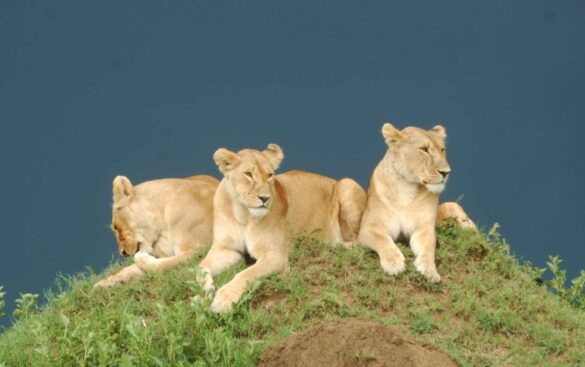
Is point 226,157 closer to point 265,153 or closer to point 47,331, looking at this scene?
point 265,153

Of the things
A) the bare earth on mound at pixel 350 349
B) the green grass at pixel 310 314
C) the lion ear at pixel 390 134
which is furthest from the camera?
the lion ear at pixel 390 134

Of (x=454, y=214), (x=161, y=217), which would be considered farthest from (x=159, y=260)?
(x=454, y=214)

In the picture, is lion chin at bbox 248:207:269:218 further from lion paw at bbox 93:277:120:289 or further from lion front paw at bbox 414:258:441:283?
lion paw at bbox 93:277:120:289

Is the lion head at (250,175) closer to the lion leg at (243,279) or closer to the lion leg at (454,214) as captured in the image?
the lion leg at (243,279)

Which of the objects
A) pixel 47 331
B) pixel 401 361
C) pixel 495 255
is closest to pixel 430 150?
pixel 495 255

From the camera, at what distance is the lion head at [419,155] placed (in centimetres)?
1080

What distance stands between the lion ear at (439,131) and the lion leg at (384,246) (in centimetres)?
106

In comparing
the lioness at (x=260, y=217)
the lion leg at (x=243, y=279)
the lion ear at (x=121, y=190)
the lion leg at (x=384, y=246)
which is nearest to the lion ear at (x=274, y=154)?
the lioness at (x=260, y=217)

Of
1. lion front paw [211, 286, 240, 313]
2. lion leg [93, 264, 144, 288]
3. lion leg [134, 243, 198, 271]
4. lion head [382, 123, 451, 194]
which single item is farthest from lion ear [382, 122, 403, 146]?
lion leg [93, 264, 144, 288]

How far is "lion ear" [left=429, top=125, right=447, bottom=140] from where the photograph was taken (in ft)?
37.0

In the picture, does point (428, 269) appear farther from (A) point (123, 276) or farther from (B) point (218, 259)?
(A) point (123, 276)

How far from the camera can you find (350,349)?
328 inches

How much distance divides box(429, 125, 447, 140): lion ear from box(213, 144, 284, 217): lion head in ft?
5.59

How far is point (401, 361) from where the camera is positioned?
830 centimetres
